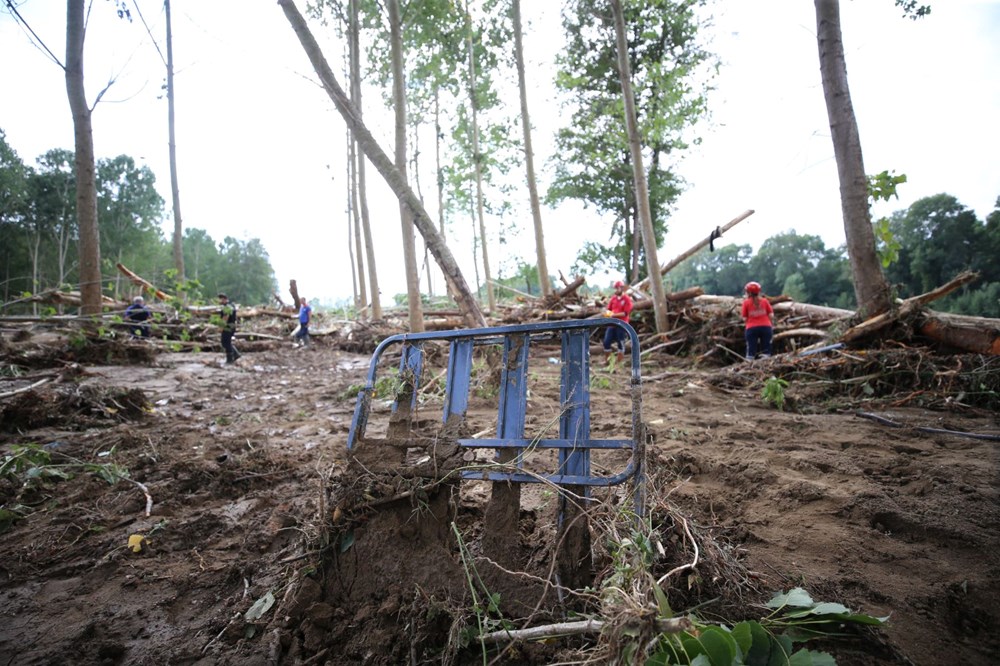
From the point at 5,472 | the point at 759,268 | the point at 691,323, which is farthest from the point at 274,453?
the point at 759,268

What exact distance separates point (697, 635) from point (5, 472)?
5180 millimetres

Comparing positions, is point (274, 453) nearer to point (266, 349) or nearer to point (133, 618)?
point (133, 618)

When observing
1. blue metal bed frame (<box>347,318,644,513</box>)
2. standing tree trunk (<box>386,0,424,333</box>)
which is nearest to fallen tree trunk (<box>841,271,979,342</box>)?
blue metal bed frame (<box>347,318,644,513</box>)

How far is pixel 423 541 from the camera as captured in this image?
2230mm

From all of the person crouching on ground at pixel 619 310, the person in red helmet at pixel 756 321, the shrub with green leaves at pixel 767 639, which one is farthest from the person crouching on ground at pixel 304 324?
the shrub with green leaves at pixel 767 639

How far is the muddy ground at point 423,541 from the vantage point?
185 cm

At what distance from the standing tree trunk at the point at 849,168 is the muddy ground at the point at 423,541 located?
2.04 m

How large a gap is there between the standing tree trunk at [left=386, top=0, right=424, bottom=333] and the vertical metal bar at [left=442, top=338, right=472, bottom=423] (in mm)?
5942

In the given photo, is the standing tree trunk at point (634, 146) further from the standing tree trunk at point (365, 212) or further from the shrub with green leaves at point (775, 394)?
the standing tree trunk at point (365, 212)

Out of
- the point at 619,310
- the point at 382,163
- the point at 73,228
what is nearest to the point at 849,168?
the point at 619,310

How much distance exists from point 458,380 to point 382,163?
4.19 m

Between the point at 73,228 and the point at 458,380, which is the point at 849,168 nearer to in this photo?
the point at 458,380

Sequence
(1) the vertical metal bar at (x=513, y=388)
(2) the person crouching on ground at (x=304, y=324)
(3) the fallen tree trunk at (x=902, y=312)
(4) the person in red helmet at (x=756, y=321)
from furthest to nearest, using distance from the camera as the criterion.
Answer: (2) the person crouching on ground at (x=304, y=324)
(4) the person in red helmet at (x=756, y=321)
(3) the fallen tree trunk at (x=902, y=312)
(1) the vertical metal bar at (x=513, y=388)

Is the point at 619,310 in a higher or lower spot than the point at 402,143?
lower
